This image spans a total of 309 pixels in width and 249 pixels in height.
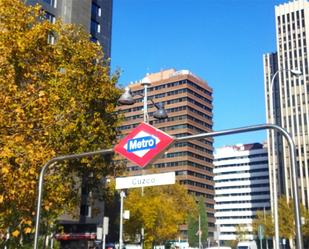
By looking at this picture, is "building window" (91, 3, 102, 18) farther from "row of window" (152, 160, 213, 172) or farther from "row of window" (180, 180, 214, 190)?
"row of window" (180, 180, 214, 190)

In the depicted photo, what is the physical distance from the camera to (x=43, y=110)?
1378 cm

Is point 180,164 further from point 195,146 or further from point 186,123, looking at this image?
point 186,123

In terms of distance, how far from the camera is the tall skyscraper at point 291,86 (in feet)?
393

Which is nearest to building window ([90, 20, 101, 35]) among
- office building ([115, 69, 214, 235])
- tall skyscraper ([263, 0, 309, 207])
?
tall skyscraper ([263, 0, 309, 207])

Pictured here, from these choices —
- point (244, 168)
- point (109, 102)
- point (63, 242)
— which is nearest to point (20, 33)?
point (109, 102)

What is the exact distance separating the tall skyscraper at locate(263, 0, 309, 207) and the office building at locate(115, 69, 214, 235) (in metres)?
21.9

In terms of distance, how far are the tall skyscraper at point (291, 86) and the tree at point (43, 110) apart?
9889 centimetres

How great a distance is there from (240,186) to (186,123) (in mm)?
45259

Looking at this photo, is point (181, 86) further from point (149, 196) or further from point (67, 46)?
point (67, 46)

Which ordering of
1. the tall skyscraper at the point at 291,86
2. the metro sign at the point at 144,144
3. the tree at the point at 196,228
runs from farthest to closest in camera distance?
the tall skyscraper at the point at 291,86 < the tree at the point at 196,228 < the metro sign at the point at 144,144

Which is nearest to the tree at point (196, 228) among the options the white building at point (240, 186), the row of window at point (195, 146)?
the row of window at point (195, 146)

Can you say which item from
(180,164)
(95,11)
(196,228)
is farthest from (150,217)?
(180,164)

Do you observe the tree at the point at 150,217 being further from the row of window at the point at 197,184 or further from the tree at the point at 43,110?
the row of window at the point at 197,184

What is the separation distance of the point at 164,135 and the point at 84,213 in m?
48.6
